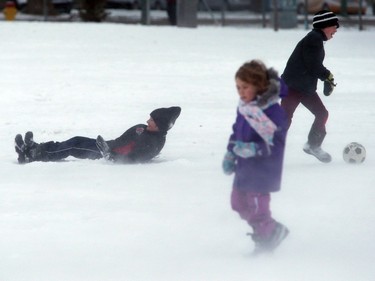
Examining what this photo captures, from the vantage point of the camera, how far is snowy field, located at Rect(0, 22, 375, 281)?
706 centimetres

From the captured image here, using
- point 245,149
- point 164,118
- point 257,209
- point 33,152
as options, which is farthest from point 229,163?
point 33,152

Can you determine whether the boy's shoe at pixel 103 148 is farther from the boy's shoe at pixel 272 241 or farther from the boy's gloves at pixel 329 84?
the boy's shoe at pixel 272 241

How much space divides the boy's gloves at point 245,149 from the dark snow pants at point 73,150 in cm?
403

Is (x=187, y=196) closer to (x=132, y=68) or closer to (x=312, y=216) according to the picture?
(x=312, y=216)

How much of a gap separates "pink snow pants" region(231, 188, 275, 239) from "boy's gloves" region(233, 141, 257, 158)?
26 cm

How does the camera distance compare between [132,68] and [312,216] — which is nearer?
[312,216]

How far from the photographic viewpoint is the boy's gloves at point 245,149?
7.00 m

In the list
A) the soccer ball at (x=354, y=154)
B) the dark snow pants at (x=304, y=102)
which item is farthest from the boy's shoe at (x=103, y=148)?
the soccer ball at (x=354, y=154)

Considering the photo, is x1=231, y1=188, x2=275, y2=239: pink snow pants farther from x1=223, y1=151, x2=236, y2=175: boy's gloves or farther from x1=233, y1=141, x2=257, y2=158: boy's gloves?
x1=233, y1=141, x2=257, y2=158: boy's gloves

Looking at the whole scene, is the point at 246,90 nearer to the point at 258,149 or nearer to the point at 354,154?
the point at 258,149

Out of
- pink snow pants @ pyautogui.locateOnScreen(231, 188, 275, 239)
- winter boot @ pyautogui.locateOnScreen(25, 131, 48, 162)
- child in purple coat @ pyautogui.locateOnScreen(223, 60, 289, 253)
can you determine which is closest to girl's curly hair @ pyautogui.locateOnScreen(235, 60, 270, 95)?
child in purple coat @ pyautogui.locateOnScreen(223, 60, 289, 253)

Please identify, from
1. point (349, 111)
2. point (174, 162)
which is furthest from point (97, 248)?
point (349, 111)

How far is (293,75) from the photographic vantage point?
1065 centimetres

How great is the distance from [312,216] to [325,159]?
2.54 m
